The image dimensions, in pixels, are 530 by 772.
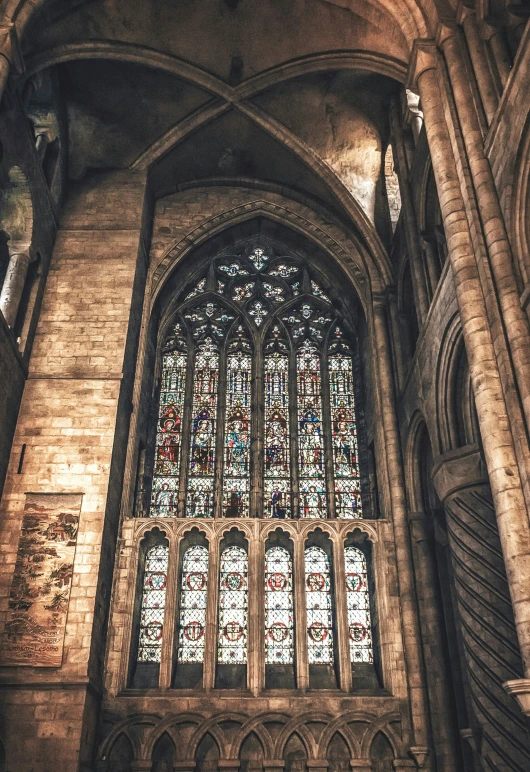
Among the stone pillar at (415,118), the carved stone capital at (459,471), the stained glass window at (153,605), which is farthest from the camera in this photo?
the stone pillar at (415,118)

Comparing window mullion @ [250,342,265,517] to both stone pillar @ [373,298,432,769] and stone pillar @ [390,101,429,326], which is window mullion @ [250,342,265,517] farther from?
stone pillar @ [390,101,429,326]

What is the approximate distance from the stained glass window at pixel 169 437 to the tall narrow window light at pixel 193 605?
3.20 ft

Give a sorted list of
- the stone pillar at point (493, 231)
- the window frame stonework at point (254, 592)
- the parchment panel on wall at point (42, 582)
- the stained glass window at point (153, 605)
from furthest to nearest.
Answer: the stained glass window at point (153, 605)
the window frame stonework at point (254, 592)
the parchment panel on wall at point (42, 582)
the stone pillar at point (493, 231)

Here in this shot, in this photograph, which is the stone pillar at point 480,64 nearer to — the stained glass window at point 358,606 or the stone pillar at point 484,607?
the stone pillar at point 484,607

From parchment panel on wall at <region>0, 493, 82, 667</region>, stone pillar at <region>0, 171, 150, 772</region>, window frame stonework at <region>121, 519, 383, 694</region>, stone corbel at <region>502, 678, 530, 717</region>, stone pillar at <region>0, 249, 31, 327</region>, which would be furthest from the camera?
stone pillar at <region>0, 249, 31, 327</region>

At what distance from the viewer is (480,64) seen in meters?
9.09

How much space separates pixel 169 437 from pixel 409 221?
18.2 ft

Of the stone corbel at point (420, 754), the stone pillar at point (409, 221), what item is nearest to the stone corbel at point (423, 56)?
the stone pillar at point (409, 221)

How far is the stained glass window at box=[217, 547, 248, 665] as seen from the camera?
437 inches

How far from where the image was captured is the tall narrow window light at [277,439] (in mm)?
12648


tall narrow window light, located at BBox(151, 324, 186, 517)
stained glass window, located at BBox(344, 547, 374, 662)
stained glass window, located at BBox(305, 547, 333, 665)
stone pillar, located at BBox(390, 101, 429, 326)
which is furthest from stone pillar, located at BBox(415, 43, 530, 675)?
tall narrow window light, located at BBox(151, 324, 186, 517)

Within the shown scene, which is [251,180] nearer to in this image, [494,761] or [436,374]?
[436,374]

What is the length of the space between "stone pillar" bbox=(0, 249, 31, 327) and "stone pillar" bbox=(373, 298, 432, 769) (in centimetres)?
597

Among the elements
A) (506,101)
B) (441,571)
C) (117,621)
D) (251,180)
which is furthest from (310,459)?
(506,101)
